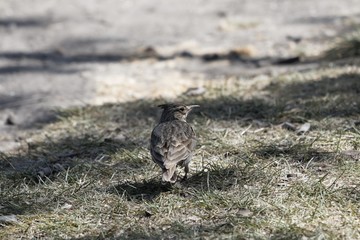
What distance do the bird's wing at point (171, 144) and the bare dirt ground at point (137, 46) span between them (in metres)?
2.27

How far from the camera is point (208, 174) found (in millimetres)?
5465

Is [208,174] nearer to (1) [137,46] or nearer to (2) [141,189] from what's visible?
(2) [141,189]

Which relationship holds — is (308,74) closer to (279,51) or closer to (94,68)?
(279,51)

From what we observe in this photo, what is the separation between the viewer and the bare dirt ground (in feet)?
29.1

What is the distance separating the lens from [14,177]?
19.5ft

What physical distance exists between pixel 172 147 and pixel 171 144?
4 centimetres

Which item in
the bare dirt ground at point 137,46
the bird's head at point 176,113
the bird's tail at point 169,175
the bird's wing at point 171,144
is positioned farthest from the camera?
the bare dirt ground at point 137,46

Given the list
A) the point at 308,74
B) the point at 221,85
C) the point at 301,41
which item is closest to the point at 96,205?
the point at 221,85

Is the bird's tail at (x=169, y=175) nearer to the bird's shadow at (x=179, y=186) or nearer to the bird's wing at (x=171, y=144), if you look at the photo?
the bird's wing at (x=171, y=144)

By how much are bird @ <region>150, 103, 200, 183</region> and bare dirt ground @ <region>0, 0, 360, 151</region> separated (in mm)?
2252

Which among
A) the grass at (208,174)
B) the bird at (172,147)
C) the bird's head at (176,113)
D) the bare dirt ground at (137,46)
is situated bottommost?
the bare dirt ground at (137,46)


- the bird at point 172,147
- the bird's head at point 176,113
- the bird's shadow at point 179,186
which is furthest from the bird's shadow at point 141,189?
the bird's head at point 176,113

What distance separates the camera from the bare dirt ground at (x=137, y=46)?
8875 millimetres

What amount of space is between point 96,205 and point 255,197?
1.07 m
